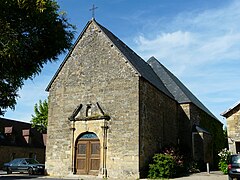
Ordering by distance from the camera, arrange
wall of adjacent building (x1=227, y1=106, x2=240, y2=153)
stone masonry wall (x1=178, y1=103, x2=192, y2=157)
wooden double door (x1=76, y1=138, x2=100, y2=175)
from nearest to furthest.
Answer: wall of adjacent building (x1=227, y1=106, x2=240, y2=153)
wooden double door (x1=76, y1=138, x2=100, y2=175)
stone masonry wall (x1=178, y1=103, x2=192, y2=157)

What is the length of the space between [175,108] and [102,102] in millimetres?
8813

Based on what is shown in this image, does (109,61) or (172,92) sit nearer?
(109,61)

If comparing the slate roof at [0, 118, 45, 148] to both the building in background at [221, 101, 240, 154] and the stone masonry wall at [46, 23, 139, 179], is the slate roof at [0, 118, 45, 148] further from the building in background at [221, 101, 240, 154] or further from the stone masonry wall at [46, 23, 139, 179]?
the building in background at [221, 101, 240, 154]

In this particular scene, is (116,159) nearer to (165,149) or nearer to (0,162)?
(165,149)

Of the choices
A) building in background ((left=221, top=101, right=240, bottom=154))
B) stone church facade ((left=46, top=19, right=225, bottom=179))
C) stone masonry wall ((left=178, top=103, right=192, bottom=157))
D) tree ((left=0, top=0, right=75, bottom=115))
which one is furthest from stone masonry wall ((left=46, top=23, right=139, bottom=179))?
tree ((left=0, top=0, right=75, bottom=115))

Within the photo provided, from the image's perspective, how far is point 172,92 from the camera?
92.8 feet

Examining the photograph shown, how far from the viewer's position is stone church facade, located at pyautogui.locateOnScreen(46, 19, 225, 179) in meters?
19.0

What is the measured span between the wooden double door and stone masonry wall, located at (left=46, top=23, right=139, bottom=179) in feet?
2.03

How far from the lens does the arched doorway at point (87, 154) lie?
1964 cm

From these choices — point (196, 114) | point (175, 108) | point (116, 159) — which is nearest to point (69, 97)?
point (116, 159)

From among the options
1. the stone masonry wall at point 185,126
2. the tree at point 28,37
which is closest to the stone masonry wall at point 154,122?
the stone masonry wall at point 185,126

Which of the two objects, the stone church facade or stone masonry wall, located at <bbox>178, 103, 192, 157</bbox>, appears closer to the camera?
the stone church facade

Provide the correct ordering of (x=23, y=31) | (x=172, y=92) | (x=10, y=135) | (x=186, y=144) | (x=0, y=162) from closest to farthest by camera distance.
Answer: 1. (x=23, y=31)
2. (x=186, y=144)
3. (x=172, y=92)
4. (x=0, y=162)
5. (x=10, y=135)

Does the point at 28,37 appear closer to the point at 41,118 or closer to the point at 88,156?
the point at 88,156
